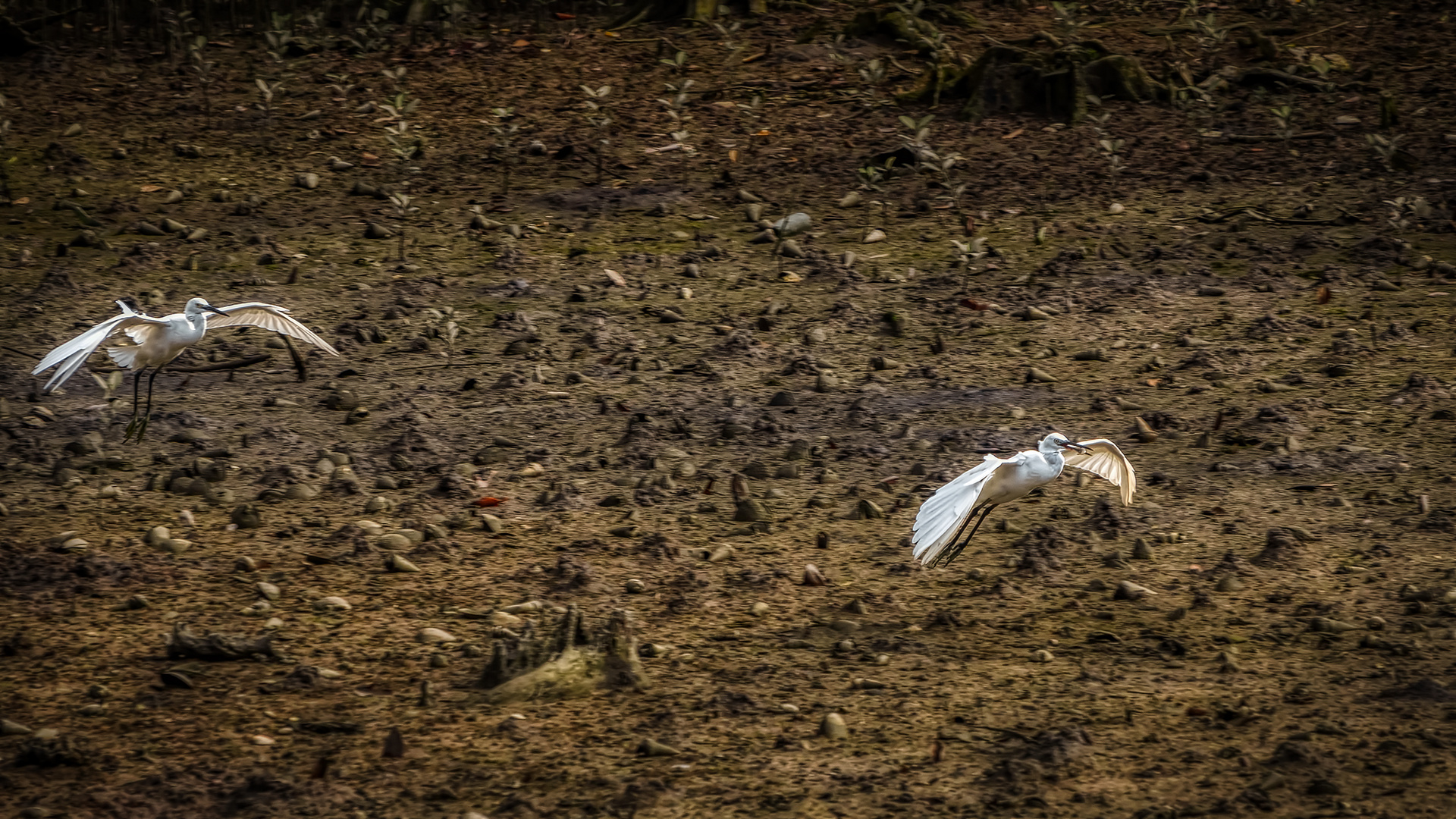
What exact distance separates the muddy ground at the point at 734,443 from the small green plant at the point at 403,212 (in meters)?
0.06

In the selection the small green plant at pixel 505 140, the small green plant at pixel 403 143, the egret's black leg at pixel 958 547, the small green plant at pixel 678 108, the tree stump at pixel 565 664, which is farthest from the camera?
the small green plant at pixel 678 108

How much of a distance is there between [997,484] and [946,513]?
1.40 feet

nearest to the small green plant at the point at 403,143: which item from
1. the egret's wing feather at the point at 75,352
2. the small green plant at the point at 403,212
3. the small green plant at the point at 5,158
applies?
the small green plant at the point at 403,212

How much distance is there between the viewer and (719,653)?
12.5 feet

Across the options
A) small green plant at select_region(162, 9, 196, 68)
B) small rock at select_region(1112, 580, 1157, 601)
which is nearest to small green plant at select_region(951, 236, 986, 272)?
small rock at select_region(1112, 580, 1157, 601)

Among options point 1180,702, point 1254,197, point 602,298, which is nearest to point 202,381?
point 602,298

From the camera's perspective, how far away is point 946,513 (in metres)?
3.78

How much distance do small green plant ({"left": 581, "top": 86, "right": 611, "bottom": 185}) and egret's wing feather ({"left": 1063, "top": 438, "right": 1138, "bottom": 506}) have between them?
3.90 meters

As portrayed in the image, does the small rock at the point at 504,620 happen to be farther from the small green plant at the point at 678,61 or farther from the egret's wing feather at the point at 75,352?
the small green plant at the point at 678,61

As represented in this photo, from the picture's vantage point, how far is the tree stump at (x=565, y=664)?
3.56m

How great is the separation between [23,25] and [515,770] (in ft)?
28.0

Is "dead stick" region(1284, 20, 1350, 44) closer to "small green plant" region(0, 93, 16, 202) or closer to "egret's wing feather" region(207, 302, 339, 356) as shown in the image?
"egret's wing feather" region(207, 302, 339, 356)

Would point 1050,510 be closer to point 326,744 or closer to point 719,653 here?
point 719,653

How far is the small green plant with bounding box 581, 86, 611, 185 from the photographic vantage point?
7875 mm
